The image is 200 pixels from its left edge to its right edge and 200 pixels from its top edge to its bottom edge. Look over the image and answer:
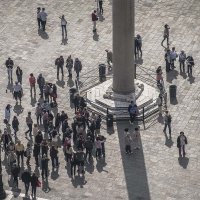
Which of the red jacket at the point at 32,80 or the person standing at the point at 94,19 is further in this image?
the person standing at the point at 94,19

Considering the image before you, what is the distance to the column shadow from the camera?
5188 cm

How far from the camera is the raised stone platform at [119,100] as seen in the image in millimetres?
59562

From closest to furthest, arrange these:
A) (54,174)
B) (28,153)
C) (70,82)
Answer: (54,174), (28,153), (70,82)

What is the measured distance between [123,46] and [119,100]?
12.7ft

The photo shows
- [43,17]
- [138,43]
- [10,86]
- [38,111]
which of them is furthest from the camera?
[43,17]

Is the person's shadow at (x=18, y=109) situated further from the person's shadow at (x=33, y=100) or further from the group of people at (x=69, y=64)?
the group of people at (x=69, y=64)

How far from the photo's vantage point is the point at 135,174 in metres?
53.6

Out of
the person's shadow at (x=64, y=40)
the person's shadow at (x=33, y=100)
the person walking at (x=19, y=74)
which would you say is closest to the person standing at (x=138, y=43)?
the person's shadow at (x=64, y=40)

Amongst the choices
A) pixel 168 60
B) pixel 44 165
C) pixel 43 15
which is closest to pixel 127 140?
pixel 44 165

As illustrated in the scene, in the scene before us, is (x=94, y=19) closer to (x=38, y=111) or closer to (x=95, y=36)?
(x=95, y=36)

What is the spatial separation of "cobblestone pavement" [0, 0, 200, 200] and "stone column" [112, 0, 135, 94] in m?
2.95

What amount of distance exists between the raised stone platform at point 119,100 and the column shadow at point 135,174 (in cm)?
245

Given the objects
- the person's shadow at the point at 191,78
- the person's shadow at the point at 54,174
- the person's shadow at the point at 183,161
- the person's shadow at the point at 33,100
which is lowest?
the person's shadow at the point at 54,174

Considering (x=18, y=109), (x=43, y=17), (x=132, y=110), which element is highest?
(x=43, y=17)
